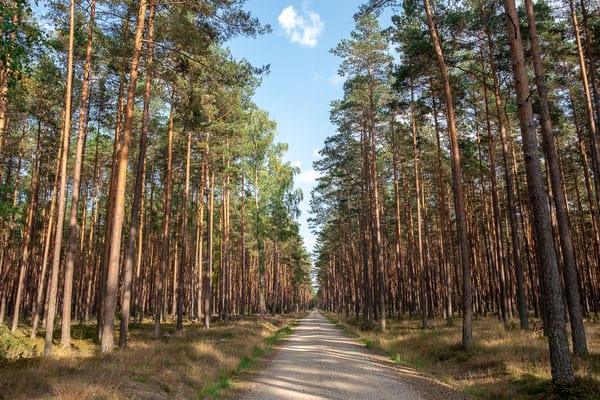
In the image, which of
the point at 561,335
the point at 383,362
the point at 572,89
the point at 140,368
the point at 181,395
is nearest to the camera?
the point at 561,335

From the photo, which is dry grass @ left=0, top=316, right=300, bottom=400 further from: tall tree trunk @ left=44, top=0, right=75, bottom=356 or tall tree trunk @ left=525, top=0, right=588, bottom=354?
tall tree trunk @ left=525, top=0, right=588, bottom=354

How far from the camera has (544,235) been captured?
302 inches

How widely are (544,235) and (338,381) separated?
230 inches

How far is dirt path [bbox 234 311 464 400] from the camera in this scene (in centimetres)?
785

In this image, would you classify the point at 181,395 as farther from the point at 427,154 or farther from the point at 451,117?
the point at 427,154

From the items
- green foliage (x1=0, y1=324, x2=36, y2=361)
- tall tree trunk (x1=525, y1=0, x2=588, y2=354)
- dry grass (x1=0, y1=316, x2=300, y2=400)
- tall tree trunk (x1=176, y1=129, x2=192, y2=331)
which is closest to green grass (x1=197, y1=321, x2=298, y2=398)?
dry grass (x1=0, y1=316, x2=300, y2=400)

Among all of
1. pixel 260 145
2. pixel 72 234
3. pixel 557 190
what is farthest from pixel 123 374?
pixel 260 145

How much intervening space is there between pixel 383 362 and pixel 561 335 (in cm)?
646

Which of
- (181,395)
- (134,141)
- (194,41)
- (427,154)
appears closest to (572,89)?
(427,154)

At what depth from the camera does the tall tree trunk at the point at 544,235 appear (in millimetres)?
7219

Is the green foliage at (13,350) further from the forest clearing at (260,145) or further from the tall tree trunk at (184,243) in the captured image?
the tall tree trunk at (184,243)

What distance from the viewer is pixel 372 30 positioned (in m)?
23.7

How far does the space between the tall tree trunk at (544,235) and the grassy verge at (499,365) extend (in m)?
0.50

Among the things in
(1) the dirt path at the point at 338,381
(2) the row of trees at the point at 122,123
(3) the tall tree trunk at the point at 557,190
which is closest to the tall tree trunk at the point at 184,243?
(2) the row of trees at the point at 122,123
